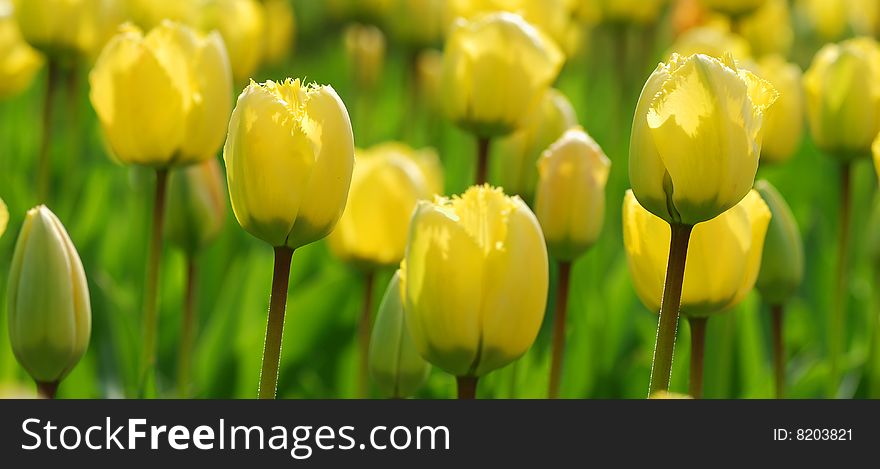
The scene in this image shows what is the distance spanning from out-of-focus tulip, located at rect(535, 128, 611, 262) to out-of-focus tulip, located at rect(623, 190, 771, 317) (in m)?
0.24

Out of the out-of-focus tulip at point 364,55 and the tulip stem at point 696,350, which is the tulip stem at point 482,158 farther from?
the out-of-focus tulip at point 364,55

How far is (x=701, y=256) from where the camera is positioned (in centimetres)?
111

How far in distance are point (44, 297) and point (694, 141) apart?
22.7 inches

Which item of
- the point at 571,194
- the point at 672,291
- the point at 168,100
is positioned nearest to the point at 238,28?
the point at 168,100

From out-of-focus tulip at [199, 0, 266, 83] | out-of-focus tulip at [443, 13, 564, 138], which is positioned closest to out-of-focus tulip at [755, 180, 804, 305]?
out-of-focus tulip at [443, 13, 564, 138]

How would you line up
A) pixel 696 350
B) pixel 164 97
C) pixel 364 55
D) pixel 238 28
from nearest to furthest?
pixel 696 350
pixel 164 97
pixel 238 28
pixel 364 55

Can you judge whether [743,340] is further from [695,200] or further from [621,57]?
[621,57]

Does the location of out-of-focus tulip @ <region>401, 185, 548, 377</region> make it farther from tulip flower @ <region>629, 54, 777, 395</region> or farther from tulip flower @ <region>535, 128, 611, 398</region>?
tulip flower @ <region>535, 128, 611, 398</region>

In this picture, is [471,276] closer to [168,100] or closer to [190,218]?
[168,100]

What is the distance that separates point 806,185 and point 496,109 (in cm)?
146

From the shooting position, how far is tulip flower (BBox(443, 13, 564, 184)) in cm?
149
